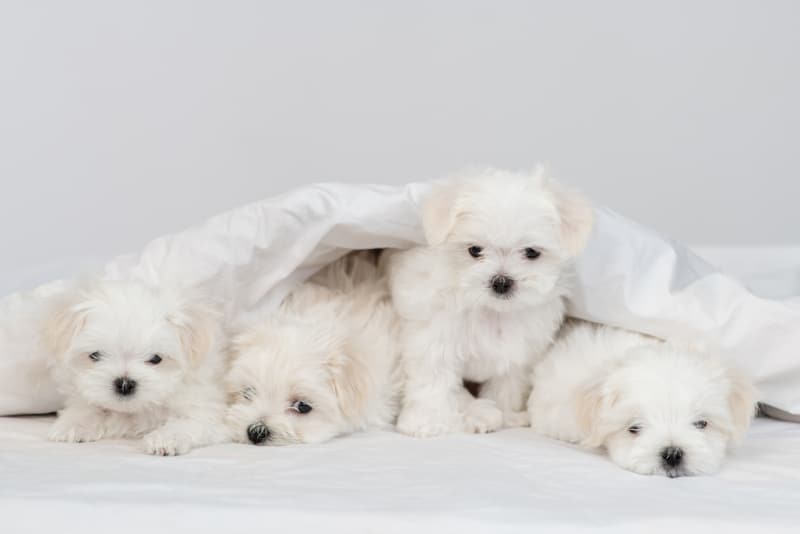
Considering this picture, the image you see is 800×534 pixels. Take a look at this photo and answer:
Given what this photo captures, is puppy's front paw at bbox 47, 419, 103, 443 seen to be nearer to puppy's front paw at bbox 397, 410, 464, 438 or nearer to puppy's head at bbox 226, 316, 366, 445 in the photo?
puppy's head at bbox 226, 316, 366, 445

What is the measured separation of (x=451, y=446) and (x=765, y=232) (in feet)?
11.4

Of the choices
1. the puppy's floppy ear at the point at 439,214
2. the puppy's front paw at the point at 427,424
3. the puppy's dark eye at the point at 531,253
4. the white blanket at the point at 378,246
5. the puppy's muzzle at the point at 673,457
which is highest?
the puppy's floppy ear at the point at 439,214

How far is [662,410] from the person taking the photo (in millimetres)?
2941

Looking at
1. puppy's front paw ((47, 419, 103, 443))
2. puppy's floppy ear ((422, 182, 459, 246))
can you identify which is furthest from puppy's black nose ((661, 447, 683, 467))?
puppy's front paw ((47, 419, 103, 443))

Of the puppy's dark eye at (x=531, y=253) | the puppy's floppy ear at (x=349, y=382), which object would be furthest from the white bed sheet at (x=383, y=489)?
the puppy's dark eye at (x=531, y=253)

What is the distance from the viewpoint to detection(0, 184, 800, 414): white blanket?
348 centimetres

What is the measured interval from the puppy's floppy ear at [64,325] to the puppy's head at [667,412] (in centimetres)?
152

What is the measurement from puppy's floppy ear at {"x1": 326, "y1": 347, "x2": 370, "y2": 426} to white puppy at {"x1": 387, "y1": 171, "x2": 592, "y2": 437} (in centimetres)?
19

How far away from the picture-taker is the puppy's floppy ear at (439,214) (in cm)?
331

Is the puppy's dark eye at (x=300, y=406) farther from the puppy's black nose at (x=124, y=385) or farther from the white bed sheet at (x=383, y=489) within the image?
the puppy's black nose at (x=124, y=385)

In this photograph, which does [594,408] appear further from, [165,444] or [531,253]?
[165,444]

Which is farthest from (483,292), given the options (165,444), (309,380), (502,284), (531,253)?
(165,444)

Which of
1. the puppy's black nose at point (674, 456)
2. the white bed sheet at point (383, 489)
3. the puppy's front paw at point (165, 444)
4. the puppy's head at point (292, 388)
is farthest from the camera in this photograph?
the puppy's head at point (292, 388)

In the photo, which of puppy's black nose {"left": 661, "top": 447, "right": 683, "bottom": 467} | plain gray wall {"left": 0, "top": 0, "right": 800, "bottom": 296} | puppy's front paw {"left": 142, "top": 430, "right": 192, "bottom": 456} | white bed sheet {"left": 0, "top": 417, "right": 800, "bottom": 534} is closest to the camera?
white bed sheet {"left": 0, "top": 417, "right": 800, "bottom": 534}
